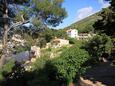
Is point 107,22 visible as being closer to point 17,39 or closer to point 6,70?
point 6,70

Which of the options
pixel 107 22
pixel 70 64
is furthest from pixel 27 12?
pixel 107 22

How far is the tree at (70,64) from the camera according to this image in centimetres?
1877

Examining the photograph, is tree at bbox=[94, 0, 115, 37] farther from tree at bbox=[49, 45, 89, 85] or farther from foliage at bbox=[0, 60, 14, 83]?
foliage at bbox=[0, 60, 14, 83]

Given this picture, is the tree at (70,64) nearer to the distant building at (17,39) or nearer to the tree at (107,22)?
the tree at (107,22)

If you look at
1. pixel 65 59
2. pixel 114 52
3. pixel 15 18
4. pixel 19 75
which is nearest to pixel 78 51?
pixel 65 59

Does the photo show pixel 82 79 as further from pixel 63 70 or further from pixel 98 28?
pixel 98 28

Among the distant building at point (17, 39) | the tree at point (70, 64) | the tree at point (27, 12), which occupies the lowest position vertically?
the tree at point (70, 64)

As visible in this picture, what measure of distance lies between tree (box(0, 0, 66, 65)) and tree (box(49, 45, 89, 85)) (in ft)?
13.7

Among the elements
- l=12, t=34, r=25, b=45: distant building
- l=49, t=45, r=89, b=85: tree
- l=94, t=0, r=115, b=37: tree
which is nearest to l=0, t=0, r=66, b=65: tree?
l=12, t=34, r=25, b=45: distant building

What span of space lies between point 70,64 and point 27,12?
5818 mm

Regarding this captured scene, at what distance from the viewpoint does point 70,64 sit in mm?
19594

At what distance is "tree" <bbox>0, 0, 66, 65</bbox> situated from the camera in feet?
75.8

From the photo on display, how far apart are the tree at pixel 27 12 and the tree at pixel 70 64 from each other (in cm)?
417

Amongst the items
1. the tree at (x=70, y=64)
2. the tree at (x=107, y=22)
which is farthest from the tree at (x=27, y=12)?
the tree at (x=107, y=22)
